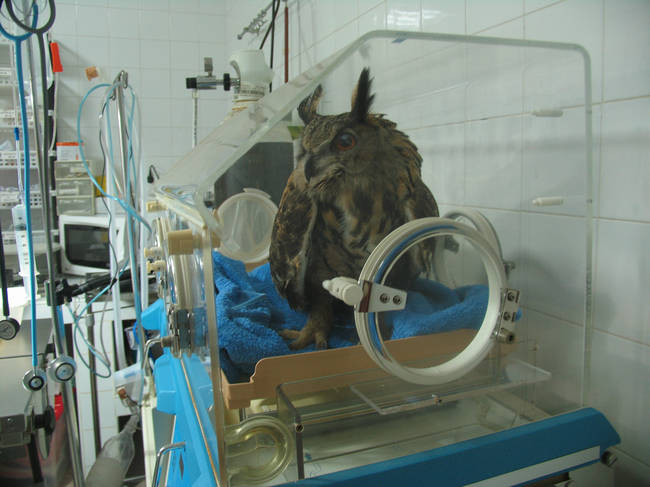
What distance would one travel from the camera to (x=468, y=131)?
680mm

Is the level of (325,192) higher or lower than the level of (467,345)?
higher

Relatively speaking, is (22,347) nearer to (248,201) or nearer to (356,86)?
(248,201)

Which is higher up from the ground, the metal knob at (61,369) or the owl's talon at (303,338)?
the owl's talon at (303,338)

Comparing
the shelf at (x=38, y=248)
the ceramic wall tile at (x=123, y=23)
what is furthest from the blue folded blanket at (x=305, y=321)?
the ceramic wall tile at (x=123, y=23)

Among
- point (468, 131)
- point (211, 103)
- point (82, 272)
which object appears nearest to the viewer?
point (468, 131)

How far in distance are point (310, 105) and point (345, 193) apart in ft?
0.38

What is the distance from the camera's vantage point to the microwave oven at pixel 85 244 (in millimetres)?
2355

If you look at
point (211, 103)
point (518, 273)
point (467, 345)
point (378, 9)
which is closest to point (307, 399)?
point (467, 345)

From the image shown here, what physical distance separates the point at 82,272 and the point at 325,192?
7.15 feet

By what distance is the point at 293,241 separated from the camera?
0.65 meters

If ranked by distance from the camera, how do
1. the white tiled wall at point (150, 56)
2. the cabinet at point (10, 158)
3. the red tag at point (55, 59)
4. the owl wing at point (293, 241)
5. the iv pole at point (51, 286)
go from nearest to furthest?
1. the owl wing at point (293, 241)
2. the iv pole at point (51, 286)
3. the red tag at point (55, 59)
4. the cabinet at point (10, 158)
5. the white tiled wall at point (150, 56)

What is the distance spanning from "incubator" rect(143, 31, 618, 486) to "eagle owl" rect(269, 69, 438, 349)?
2 cm

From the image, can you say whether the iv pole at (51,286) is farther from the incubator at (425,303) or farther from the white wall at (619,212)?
the white wall at (619,212)

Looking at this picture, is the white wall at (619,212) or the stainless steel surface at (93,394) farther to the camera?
the stainless steel surface at (93,394)
